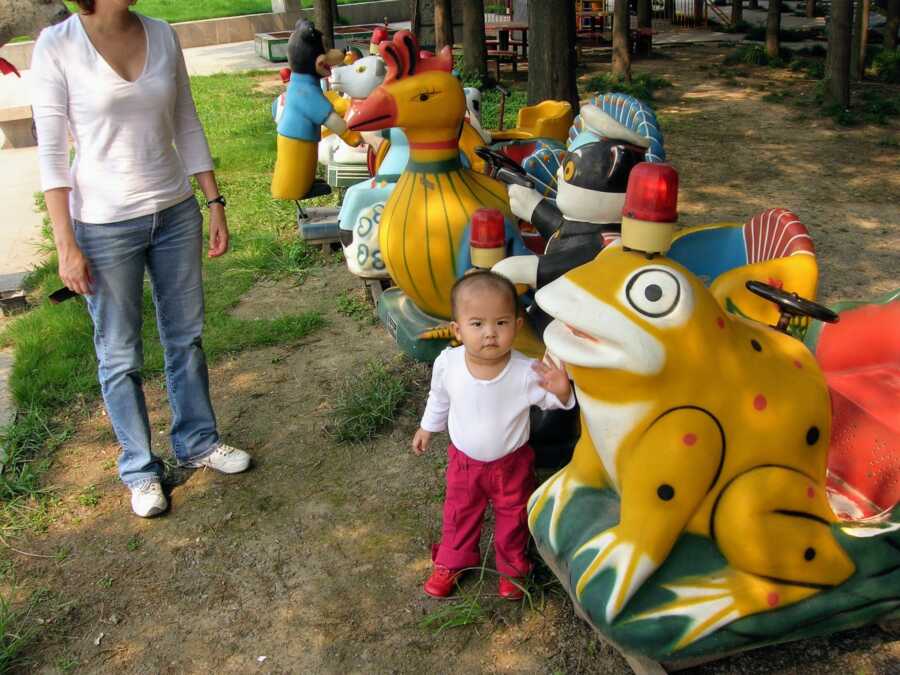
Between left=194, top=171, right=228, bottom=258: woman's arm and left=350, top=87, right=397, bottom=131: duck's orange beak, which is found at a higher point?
left=350, top=87, right=397, bottom=131: duck's orange beak

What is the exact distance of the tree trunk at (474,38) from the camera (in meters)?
10.6

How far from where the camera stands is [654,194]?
1.89 meters

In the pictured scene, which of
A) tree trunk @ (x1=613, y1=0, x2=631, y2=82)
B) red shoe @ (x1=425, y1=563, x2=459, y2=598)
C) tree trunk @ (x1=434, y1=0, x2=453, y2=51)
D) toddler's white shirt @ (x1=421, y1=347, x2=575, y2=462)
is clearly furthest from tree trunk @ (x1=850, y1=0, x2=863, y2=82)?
red shoe @ (x1=425, y1=563, x2=459, y2=598)

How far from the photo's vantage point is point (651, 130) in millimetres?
3301

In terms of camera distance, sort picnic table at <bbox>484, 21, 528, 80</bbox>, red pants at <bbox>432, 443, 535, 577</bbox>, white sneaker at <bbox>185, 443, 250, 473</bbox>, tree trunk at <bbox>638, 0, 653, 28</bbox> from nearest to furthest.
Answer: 1. red pants at <bbox>432, 443, 535, 577</bbox>
2. white sneaker at <bbox>185, 443, 250, 473</bbox>
3. picnic table at <bbox>484, 21, 528, 80</bbox>
4. tree trunk at <bbox>638, 0, 653, 28</bbox>

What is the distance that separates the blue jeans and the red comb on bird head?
2.91 feet

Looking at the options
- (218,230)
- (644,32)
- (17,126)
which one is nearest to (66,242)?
(218,230)

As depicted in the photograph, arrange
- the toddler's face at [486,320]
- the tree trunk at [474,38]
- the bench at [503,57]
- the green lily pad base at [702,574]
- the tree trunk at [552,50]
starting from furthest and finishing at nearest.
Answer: the bench at [503,57], the tree trunk at [474,38], the tree trunk at [552,50], the toddler's face at [486,320], the green lily pad base at [702,574]

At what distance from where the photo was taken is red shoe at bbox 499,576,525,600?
255cm

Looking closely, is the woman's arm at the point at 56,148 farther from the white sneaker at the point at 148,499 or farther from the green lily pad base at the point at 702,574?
the green lily pad base at the point at 702,574

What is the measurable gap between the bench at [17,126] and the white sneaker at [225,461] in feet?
27.1

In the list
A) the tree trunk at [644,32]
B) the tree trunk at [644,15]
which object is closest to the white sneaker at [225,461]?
the tree trunk at [644,32]

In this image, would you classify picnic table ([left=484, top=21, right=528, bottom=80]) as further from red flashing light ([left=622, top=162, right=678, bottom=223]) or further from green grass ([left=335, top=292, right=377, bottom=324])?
Result: red flashing light ([left=622, top=162, right=678, bottom=223])

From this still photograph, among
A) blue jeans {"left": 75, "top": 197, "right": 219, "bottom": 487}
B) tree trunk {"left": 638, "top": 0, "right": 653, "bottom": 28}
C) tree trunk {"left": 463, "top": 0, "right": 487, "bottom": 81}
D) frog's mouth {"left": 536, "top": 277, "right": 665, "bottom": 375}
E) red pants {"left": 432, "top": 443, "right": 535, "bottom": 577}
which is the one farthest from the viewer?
tree trunk {"left": 638, "top": 0, "right": 653, "bottom": 28}
